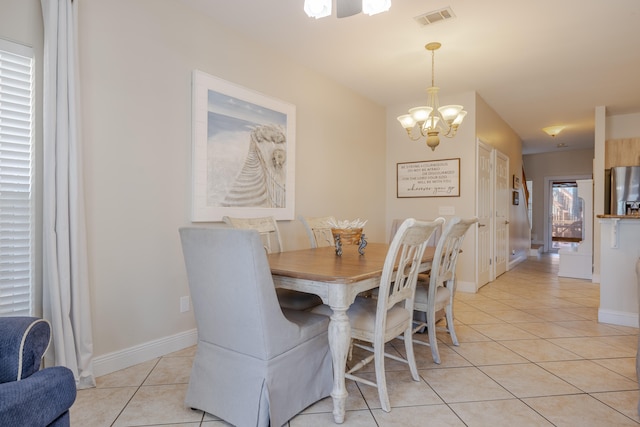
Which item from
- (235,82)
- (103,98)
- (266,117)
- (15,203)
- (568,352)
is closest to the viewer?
(15,203)

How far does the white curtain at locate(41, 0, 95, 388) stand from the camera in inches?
74.4

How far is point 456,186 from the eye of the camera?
4.66m

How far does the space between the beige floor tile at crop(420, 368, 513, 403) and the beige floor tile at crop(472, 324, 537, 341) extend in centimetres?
78

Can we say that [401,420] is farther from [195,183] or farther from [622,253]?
[622,253]

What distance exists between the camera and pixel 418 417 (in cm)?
176

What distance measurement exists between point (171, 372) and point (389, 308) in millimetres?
1426

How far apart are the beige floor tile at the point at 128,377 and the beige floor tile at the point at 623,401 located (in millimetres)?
2583

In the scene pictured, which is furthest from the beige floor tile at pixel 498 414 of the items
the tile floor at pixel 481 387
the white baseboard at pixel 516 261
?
the white baseboard at pixel 516 261

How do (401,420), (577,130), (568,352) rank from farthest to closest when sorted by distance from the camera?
(577,130) → (568,352) → (401,420)

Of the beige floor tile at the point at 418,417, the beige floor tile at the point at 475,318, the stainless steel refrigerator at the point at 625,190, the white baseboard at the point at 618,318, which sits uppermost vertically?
the stainless steel refrigerator at the point at 625,190

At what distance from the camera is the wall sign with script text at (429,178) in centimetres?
469

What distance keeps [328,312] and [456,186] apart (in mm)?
3266

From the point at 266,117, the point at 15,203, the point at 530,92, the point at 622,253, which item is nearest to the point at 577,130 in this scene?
the point at 530,92

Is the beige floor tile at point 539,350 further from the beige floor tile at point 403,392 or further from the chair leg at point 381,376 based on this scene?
the chair leg at point 381,376
